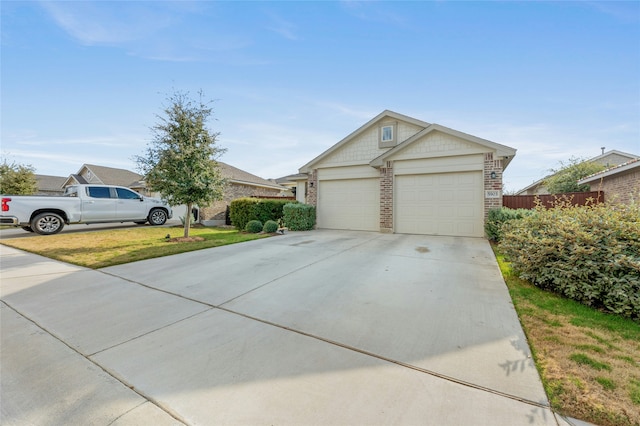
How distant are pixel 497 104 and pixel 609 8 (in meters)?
4.09

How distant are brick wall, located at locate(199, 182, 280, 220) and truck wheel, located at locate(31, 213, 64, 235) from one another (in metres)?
5.59

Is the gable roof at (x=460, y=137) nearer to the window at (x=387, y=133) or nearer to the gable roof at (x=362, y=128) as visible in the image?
the gable roof at (x=362, y=128)

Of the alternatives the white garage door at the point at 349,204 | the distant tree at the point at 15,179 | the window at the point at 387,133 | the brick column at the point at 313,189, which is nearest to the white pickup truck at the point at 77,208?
the brick column at the point at 313,189

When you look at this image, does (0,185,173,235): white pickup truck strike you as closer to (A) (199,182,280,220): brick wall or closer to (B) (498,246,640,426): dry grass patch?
(A) (199,182,280,220): brick wall

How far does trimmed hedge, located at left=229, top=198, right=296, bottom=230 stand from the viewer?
12039mm

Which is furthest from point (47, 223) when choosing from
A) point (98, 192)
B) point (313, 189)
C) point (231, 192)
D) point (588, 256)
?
point (588, 256)

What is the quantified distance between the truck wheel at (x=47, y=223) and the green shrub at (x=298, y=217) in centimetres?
915

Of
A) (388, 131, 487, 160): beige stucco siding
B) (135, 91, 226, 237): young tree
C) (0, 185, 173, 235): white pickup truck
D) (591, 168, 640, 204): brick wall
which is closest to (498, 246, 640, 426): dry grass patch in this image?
(388, 131, 487, 160): beige stucco siding

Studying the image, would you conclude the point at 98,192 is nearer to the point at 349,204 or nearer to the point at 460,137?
the point at 349,204

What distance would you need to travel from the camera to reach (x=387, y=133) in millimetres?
11039

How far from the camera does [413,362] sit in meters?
2.16

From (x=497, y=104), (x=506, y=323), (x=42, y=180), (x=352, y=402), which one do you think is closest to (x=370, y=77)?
(x=497, y=104)

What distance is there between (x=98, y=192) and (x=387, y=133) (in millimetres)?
13000

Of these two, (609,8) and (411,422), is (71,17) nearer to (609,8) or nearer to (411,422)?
(411,422)
